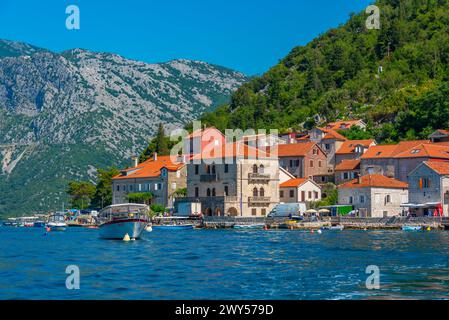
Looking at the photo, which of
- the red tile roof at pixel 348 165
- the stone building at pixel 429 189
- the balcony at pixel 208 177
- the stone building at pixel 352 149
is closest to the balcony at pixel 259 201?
the balcony at pixel 208 177

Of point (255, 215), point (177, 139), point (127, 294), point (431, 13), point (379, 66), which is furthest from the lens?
point (431, 13)

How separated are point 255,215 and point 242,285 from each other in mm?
75643

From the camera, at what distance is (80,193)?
515 ft

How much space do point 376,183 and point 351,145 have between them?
23924mm

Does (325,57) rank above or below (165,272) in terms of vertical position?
above

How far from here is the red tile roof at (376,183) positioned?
97.4m

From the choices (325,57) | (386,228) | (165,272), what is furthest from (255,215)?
(325,57)

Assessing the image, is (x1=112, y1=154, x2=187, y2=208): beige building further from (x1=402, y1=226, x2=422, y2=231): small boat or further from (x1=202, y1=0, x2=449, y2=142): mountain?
(x1=402, y1=226, x2=422, y2=231): small boat

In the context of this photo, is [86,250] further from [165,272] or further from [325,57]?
[325,57]

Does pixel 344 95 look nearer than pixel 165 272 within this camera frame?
No

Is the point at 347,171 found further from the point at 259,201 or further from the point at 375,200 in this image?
the point at 259,201

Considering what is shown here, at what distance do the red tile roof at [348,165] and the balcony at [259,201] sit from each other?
12.7m

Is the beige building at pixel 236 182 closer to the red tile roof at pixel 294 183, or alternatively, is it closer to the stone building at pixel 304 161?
the red tile roof at pixel 294 183

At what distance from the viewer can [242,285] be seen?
32.7 m
